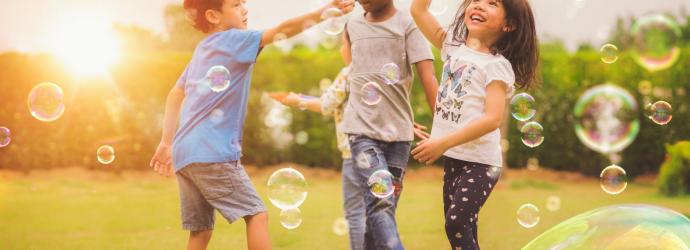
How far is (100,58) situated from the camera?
39.5 feet

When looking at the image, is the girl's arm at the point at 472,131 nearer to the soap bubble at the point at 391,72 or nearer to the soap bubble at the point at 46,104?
the soap bubble at the point at 391,72

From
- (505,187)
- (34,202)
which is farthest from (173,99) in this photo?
(505,187)

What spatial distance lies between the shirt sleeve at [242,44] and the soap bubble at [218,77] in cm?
8

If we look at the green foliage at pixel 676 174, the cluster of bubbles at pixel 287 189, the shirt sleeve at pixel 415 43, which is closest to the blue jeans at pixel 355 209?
the cluster of bubbles at pixel 287 189

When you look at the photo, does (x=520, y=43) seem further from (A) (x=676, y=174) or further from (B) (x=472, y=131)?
(A) (x=676, y=174)

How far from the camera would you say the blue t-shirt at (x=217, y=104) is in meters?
3.60

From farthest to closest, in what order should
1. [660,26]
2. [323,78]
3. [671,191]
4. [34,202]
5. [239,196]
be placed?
1. [323,78]
2. [671,191]
3. [34,202]
4. [660,26]
5. [239,196]

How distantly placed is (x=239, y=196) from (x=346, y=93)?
1193mm

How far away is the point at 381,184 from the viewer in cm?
380

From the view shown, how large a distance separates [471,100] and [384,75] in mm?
689

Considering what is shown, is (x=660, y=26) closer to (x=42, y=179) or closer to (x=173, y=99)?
(x=173, y=99)

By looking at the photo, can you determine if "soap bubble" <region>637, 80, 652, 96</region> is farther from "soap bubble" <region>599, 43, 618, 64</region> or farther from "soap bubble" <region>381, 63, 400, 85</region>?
"soap bubble" <region>381, 63, 400, 85</region>

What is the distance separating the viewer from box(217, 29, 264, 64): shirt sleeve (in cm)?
363

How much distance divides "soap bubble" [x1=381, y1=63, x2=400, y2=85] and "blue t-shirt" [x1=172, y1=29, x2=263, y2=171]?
0.70 metres
